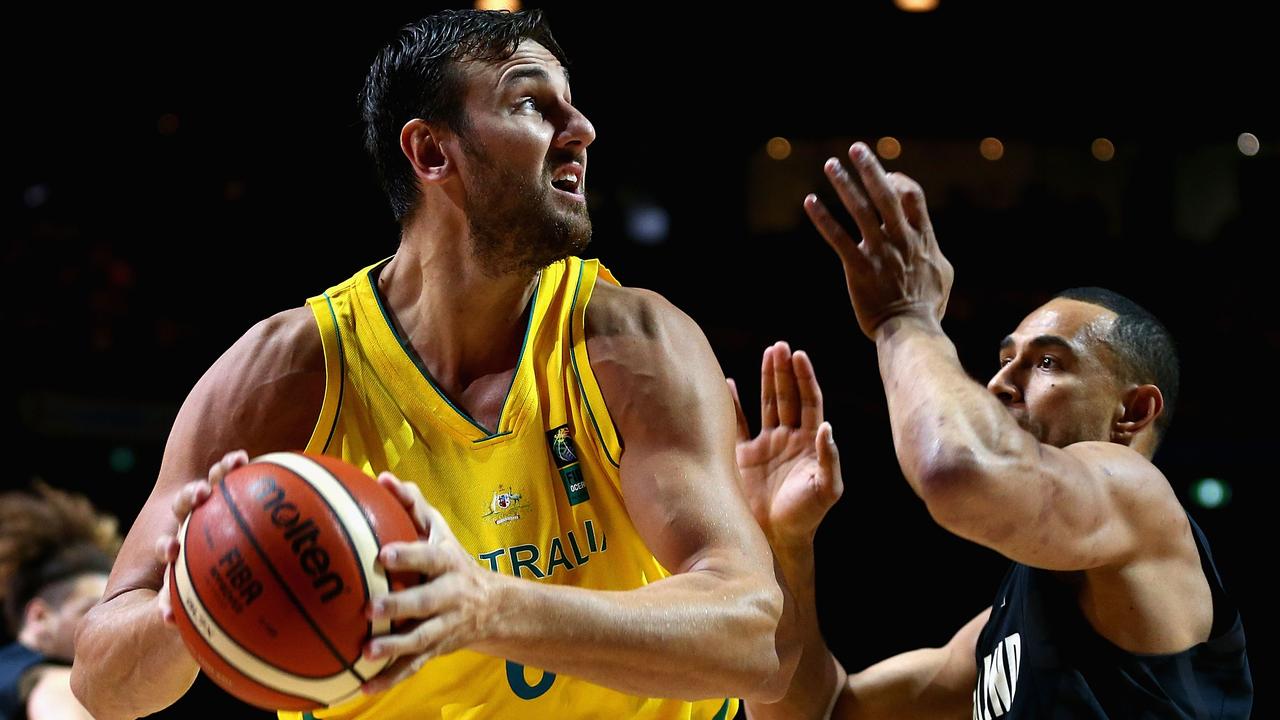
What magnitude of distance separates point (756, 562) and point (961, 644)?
1357 millimetres

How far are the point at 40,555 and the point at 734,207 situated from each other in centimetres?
653

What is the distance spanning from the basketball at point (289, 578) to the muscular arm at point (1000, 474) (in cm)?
101

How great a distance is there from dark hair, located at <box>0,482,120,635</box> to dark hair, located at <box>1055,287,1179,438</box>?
3722 millimetres

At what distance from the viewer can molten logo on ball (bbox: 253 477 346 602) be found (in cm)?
184

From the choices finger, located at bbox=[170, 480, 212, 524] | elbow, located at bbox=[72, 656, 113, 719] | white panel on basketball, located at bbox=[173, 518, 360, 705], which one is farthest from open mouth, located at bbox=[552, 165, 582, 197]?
elbow, located at bbox=[72, 656, 113, 719]

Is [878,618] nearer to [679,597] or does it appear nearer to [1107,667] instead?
[1107,667]

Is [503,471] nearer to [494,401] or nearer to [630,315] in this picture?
[494,401]

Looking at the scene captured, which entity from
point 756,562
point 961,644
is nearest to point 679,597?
point 756,562

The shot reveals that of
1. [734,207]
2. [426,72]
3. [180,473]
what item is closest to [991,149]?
[734,207]

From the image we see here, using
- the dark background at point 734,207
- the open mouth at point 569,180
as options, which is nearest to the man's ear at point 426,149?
the open mouth at point 569,180

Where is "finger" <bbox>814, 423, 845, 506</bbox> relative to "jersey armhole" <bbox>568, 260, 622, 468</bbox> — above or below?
below

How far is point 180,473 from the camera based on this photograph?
257cm

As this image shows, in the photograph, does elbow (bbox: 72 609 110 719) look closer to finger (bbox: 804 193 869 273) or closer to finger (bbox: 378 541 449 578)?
finger (bbox: 378 541 449 578)

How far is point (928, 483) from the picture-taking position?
245 centimetres
